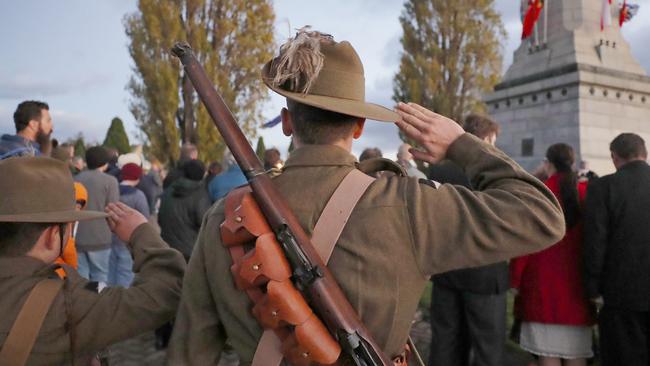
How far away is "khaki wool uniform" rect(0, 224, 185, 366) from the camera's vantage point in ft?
5.93

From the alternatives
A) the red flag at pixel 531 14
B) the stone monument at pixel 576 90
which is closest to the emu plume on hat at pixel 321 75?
the stone monument at pixel 576 90

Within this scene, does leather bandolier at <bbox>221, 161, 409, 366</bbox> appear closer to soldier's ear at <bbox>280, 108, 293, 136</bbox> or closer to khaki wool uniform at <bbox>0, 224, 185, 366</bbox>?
soldier's ear at <bbox>280, 108, 293, 136</bbox>

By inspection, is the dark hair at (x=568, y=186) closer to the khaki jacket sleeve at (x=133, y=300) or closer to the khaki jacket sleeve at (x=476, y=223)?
the khaki jacket sleeve at (x=476, y=223)

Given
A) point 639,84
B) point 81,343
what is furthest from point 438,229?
point 639,84

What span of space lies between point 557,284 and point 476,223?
2981 mm

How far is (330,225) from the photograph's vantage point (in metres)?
1.58

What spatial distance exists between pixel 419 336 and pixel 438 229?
189 inches

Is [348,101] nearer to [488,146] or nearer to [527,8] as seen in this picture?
[488,146]

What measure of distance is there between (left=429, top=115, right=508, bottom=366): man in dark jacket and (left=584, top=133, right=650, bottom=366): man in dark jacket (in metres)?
0.70

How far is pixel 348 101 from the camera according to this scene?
1.72 m

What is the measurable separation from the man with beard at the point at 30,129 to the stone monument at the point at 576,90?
14929 millimetres

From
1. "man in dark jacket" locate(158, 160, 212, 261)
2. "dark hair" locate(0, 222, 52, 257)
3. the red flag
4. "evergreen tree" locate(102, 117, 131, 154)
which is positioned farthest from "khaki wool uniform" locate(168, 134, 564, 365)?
"evergreen tree" locate(102, 117, 131, 154)

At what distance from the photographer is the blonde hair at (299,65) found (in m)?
1.68

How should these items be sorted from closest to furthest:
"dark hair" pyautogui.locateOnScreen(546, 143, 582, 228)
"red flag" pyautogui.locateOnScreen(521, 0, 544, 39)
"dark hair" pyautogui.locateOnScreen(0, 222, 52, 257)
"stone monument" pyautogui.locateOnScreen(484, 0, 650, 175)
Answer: "dark hair" pyautogui.locateOnScreen(0, 222, 52, 257) < "dark hair" pyautogui.locateOnScreen(546, 143, 582, 228) < "stone monument" pyautogui.locateOnScreen(484, 0, 650, 175) < "red flag" pyautogui.locateOnScreen(521, 0, 544, 39)
